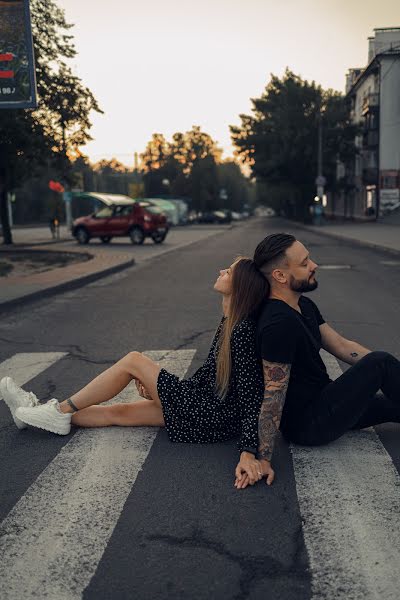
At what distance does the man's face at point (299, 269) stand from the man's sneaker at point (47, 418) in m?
1.76

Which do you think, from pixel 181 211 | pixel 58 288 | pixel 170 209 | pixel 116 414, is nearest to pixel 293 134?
pixel 170 209

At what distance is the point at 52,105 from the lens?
2709 cm

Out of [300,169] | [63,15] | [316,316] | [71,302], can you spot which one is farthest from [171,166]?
[316,316]

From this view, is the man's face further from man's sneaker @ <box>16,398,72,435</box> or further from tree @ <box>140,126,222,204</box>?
tree @ <box>140,126,222,204</box>

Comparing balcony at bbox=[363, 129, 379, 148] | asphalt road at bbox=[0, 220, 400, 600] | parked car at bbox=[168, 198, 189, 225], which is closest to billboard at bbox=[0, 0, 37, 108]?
asphalt road at bbox=[0, 220, 400, 600]

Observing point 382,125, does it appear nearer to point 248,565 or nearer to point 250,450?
point 250,450

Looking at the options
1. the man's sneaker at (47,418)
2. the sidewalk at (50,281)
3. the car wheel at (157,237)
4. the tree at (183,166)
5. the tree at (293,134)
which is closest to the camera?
the man's sneaker at (47,418)

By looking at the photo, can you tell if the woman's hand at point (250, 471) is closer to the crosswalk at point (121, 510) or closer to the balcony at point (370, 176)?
the crosswalk at point (121, 510)

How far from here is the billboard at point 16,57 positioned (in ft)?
47.3

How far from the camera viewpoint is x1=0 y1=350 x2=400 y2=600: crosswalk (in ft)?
8.51

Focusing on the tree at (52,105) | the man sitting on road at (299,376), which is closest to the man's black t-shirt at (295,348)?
the man sitting on road at (299,376)

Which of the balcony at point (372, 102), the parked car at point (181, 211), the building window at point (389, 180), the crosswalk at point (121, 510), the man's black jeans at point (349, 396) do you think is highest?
the balcony at point (372, 102)

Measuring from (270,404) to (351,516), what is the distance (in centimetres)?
68

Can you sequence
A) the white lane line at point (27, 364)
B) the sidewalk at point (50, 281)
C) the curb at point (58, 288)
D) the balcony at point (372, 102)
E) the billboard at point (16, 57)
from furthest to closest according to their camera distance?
1. the balcony at point (372, 102)
2. the billboard at point (16, 57)
3. the sidewalk at point (50, 281)
4. the curb at point (58, 288)
5. the white lane line at point (27, 364)
